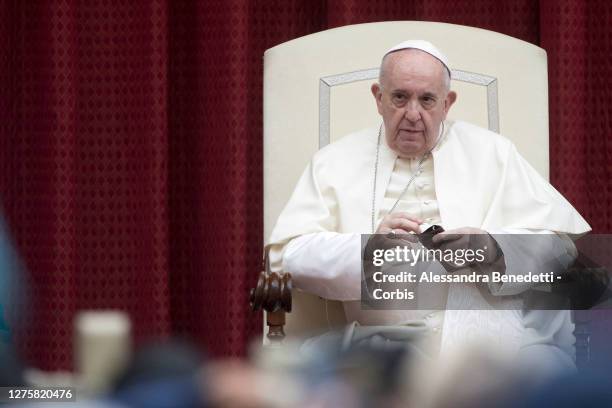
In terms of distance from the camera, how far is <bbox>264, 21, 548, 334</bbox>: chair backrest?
113 inches

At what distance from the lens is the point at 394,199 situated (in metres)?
2.79

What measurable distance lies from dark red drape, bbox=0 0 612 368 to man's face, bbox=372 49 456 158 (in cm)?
71

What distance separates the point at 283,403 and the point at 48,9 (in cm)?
333

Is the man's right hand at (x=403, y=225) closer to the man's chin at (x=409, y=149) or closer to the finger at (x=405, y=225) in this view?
the finger at (x=405, y=225)

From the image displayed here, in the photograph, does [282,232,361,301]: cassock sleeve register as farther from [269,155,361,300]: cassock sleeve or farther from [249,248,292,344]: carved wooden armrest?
[249,248,292,344]: carved wooden armrest

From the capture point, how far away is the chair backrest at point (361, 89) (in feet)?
9.43

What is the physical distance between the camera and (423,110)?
2.71m

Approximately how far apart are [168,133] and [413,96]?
1183mm

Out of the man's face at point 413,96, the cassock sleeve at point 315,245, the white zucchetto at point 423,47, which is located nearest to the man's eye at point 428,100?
the man's face at point 413,96

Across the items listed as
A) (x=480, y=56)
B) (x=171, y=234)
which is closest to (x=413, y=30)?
(x=480, y=56)

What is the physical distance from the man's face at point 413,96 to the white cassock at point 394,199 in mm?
101

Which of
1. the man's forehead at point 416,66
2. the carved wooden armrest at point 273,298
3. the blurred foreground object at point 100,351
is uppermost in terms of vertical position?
the man's forehead at point 416,66

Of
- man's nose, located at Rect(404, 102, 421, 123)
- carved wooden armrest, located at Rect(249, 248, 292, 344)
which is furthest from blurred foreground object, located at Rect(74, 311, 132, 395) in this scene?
man's nose, located at Rect(404, 102, 421, 123)

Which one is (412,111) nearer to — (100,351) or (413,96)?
(413,96)
